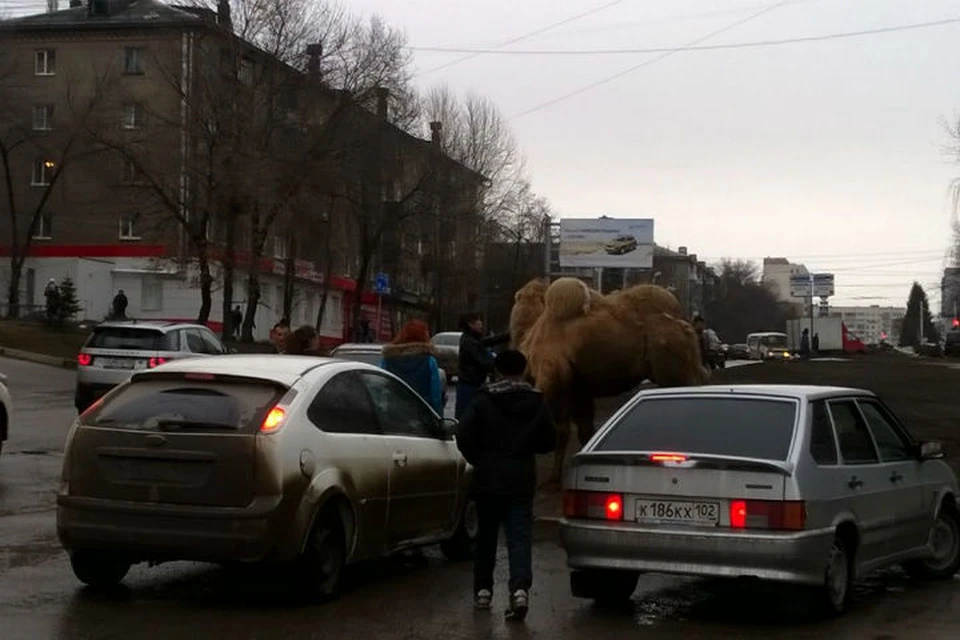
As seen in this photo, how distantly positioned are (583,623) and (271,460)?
219cm

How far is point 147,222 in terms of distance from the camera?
182 ft

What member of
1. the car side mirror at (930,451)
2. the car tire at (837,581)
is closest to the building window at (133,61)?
the car side mirror at (930,451)

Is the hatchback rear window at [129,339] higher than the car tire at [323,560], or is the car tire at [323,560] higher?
the hatchback rear window at [129,339]

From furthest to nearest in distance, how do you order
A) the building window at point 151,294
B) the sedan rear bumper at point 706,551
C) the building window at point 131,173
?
1. the building window at point 151,294
2. the building window at point 131,173
3. the sedan rear bumper at point 706,551

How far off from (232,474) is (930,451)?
5.04m

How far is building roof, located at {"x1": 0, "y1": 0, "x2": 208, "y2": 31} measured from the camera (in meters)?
64.9

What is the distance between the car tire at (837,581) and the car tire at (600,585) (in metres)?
1.22

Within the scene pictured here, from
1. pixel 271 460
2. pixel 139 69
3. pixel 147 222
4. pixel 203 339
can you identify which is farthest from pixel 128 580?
pixel 139 69

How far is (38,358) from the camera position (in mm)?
36562

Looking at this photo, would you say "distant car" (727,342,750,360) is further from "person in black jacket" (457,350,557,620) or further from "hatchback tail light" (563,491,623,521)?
"person in black jacket" (457,350,557,620)

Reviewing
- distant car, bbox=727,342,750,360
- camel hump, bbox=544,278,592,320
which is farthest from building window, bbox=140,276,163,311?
camel hump, bbox=544,278,592,320

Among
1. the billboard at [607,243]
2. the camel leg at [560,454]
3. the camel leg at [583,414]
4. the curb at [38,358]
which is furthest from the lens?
the billboard at [607,243]

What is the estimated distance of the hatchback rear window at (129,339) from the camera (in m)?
21.8

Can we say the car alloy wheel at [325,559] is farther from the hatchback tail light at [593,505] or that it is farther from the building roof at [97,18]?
the building roof at [97,18]
